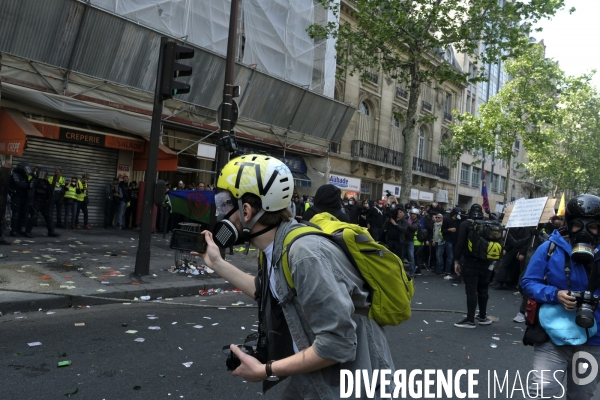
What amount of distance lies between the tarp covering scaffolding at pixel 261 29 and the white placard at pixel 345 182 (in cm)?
491

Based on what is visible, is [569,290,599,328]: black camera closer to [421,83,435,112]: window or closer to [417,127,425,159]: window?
[421,83,435,112]: window

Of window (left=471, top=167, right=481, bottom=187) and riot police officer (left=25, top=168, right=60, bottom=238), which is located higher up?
window (left=471, top=167, right=481, bottom=187)

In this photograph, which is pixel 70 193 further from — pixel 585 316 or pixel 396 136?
pixel 396 136

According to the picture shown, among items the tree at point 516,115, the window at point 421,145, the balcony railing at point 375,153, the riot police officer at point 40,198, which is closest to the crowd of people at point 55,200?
the riot police officer at point 40,198

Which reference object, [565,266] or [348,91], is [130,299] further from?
[348,91]

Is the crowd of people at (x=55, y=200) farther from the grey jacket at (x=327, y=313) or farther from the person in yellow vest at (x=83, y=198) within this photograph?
the grey jacket at (x=327, y=313)

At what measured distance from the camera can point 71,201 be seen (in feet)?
45.0

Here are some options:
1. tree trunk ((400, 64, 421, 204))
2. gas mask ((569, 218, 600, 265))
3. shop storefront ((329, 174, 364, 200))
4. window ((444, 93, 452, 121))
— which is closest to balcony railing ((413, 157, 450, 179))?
window ((444, 93, 452, 121))

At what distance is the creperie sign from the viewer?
39.2 ft

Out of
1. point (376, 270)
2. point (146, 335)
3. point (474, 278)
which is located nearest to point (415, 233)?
point (474, 278)

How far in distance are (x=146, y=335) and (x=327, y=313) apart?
14.5ft

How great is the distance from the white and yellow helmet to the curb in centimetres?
A: 536

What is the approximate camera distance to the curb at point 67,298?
618 centimetres

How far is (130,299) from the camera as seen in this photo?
7379 mm
